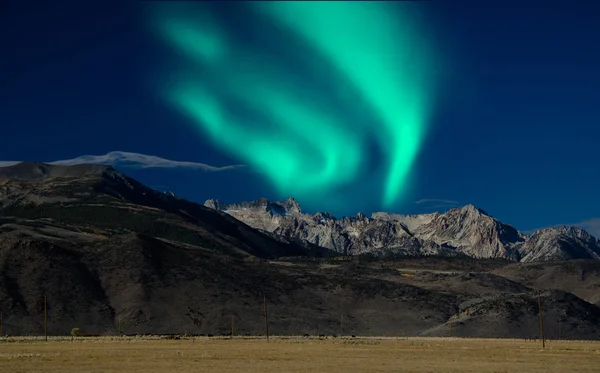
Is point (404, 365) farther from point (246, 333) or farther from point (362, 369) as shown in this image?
point (246, 333)

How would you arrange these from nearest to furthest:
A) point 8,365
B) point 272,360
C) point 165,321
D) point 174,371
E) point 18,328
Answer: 1. point 174,371
2. point 8,365
3. point 272,360
4. point 18,328
5. point 165,321

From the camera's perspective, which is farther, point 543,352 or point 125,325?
point 125,325

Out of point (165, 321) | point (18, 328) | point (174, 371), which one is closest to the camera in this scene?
point (174, 371)

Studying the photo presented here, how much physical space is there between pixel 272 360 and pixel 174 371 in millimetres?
17777

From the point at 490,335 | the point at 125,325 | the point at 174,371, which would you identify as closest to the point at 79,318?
the point at 125,325

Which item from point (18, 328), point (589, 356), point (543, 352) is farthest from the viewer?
point (18, 328)

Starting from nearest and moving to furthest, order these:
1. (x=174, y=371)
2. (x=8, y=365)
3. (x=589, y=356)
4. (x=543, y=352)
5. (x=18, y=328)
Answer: (x=174, y=371)
(x=8, y=365)
(x=589, y=356)
(x=543, y=352)
(x=18, y=328)

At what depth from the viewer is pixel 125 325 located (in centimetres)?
19350

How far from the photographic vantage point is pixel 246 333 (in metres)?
192

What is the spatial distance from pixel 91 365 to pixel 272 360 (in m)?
20.4

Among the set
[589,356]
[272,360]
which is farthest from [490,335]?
[272,360]

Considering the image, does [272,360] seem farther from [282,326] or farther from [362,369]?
[282,326]

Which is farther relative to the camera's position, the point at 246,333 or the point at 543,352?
the point at 246,333

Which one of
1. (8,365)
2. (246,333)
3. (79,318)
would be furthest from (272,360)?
(79,318)
